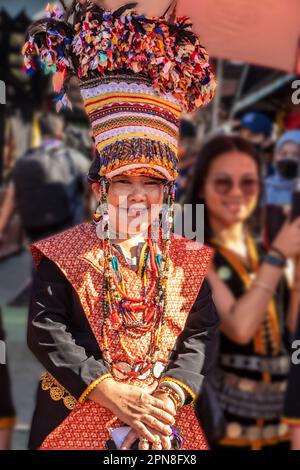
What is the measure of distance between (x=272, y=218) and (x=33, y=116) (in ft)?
10.8

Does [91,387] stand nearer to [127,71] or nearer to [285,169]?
[127,71]

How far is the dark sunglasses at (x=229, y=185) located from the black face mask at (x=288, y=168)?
2414 mm

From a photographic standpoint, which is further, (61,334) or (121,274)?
(121,274)

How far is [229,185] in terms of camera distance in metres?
3.60

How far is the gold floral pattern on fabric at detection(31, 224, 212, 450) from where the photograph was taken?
233cm

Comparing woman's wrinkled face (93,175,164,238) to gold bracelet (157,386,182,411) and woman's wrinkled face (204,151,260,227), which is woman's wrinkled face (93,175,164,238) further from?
woman's wrinkled face (204,151,260,227)

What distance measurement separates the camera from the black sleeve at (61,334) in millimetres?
2258

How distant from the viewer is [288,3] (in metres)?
3.29

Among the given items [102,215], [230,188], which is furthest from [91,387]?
[230,188]

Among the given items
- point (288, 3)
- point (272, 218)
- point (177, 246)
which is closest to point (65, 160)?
point (272, 218)

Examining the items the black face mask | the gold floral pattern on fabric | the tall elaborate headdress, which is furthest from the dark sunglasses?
the black face mask

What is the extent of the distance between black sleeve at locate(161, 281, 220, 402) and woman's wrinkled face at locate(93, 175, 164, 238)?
0.30m

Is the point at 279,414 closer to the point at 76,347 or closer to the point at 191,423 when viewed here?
the point at 191,423

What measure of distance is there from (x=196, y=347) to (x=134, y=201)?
48cm
